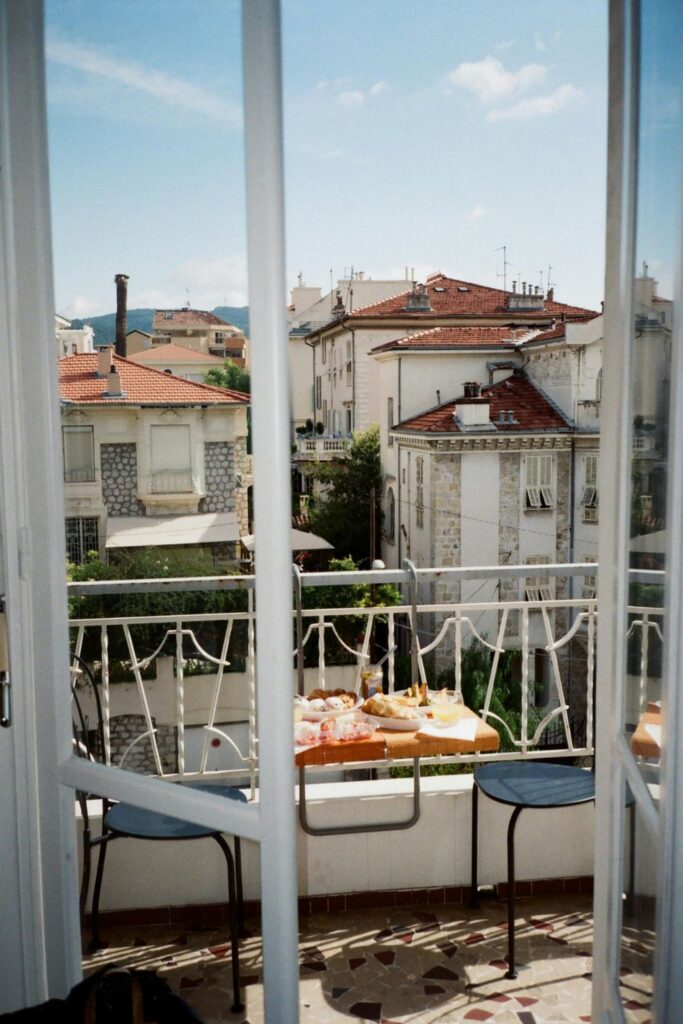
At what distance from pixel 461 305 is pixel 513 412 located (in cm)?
472

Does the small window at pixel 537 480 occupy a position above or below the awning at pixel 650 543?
below

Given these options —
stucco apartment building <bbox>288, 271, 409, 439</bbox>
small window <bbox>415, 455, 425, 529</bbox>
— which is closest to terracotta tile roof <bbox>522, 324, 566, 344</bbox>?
small window <bbox>415, 455, 425, 529</bbox>

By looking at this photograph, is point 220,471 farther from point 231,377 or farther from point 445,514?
point 445,514

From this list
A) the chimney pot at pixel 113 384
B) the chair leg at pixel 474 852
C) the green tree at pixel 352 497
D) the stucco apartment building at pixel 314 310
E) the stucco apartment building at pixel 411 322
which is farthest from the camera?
the stucco apartment building at pixel 314 310

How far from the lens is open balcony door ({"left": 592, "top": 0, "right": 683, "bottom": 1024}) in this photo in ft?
4.09

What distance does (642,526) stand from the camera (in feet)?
4.93

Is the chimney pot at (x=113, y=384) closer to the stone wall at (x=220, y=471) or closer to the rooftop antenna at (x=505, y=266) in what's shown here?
the stone wall at (x=220, y=471)

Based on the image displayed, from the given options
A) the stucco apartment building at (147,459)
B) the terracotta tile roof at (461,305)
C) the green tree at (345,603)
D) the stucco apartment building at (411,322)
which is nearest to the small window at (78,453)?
the stucco apartment building at (147,459)

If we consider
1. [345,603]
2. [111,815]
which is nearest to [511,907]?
[111,815]

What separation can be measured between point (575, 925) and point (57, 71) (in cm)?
253

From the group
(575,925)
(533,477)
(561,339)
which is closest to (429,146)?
(561,339)

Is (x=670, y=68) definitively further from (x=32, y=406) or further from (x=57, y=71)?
(x=32, y=406)

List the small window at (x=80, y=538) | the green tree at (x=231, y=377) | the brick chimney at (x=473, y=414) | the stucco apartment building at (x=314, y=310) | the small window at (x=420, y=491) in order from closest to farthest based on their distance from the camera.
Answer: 1. the green tree at (x=231, y=377)
2. the small window at (x=80, y=538)
3. the brick chimney at (x=473, y=414)
4. the small window at (x=420, y=491)
5. the stucco apartment building at (x=314, y=310)

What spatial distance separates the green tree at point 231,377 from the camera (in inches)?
56.5
